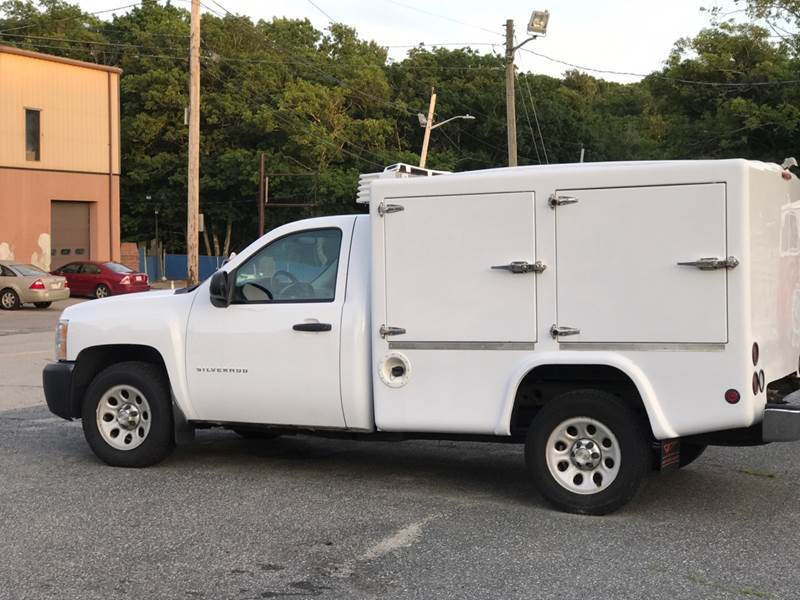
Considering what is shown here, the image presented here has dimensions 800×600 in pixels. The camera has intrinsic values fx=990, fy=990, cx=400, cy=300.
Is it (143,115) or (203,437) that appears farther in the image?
(143,115)

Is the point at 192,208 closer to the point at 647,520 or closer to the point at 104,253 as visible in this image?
the point at 104,253

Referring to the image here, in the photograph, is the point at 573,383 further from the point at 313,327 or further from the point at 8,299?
the point at 8,299

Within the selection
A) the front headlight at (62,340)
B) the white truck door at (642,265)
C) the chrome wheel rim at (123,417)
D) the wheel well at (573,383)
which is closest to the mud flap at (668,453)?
the wheel well at (573,383)

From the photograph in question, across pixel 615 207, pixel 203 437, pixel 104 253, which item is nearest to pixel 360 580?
pixel 615 207

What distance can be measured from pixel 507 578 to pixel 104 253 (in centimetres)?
3989

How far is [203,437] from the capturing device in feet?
30.0

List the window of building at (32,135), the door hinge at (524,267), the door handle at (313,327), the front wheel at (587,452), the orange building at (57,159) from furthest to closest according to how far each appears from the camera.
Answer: the window of building at (32,135), the orange building at (57,159), the door handle at (313,327), the door hinge at (524,267), the front wheel at (587,452)

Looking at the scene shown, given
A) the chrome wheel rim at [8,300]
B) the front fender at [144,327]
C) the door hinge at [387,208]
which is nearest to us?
the door hinge at [387,208]

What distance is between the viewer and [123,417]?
302 inches

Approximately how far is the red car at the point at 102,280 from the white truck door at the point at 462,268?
29.1 metres

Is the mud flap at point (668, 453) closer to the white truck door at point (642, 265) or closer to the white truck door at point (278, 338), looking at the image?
the white truck door at point (642, 265)

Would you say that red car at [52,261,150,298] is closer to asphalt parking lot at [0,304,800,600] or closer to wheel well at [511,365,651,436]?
asphalt parking lot at [0,304,800,600]

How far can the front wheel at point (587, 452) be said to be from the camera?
240 inches

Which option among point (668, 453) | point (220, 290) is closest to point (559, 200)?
point (668, 453)
